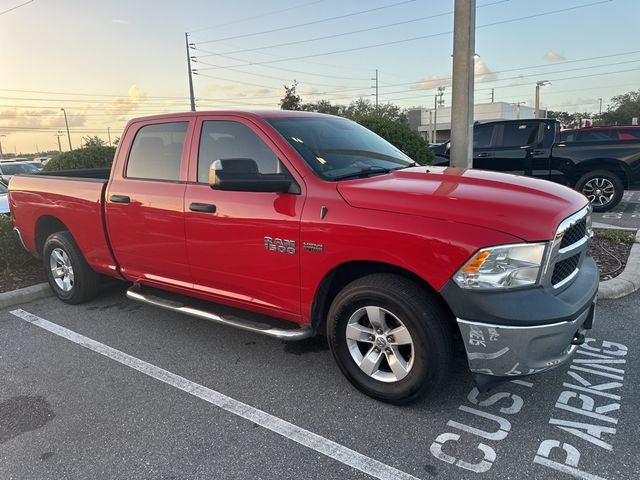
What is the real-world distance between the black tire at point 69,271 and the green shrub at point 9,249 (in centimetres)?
105

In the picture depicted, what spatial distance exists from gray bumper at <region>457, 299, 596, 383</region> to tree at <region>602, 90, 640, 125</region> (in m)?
65.0

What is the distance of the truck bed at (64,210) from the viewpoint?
15.0ft

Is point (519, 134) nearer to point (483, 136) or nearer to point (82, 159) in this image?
point (483, 136)

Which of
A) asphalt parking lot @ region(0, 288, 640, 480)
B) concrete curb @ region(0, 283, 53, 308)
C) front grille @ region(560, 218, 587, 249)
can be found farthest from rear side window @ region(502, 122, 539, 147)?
concrete curb @ region(0, 283, 53, 308)

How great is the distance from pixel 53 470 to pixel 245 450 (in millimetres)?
1010

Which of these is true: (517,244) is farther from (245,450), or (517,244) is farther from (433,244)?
(245,450)

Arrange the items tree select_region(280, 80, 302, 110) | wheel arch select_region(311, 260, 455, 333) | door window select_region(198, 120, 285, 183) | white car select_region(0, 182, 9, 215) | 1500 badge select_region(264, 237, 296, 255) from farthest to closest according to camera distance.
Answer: tree select_region(280, 80, 302, 110)
white car select_region(0, 182, 9, 215)
door window select_region(198, 120, 285, 183)
1500 badge select_region(264, 237, 296, 255)
wheel arch select_region(311, 260, 455, 333)

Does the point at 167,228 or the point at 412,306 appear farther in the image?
the point at 167,228

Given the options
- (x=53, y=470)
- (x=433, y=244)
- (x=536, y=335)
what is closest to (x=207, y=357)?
(x=53, y=470)

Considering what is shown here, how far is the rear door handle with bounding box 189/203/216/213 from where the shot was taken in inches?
141

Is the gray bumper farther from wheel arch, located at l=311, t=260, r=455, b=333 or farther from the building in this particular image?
the building

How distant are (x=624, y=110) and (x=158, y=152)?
228 feet

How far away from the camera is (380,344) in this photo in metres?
3.02

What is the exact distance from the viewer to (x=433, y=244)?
266 cm
